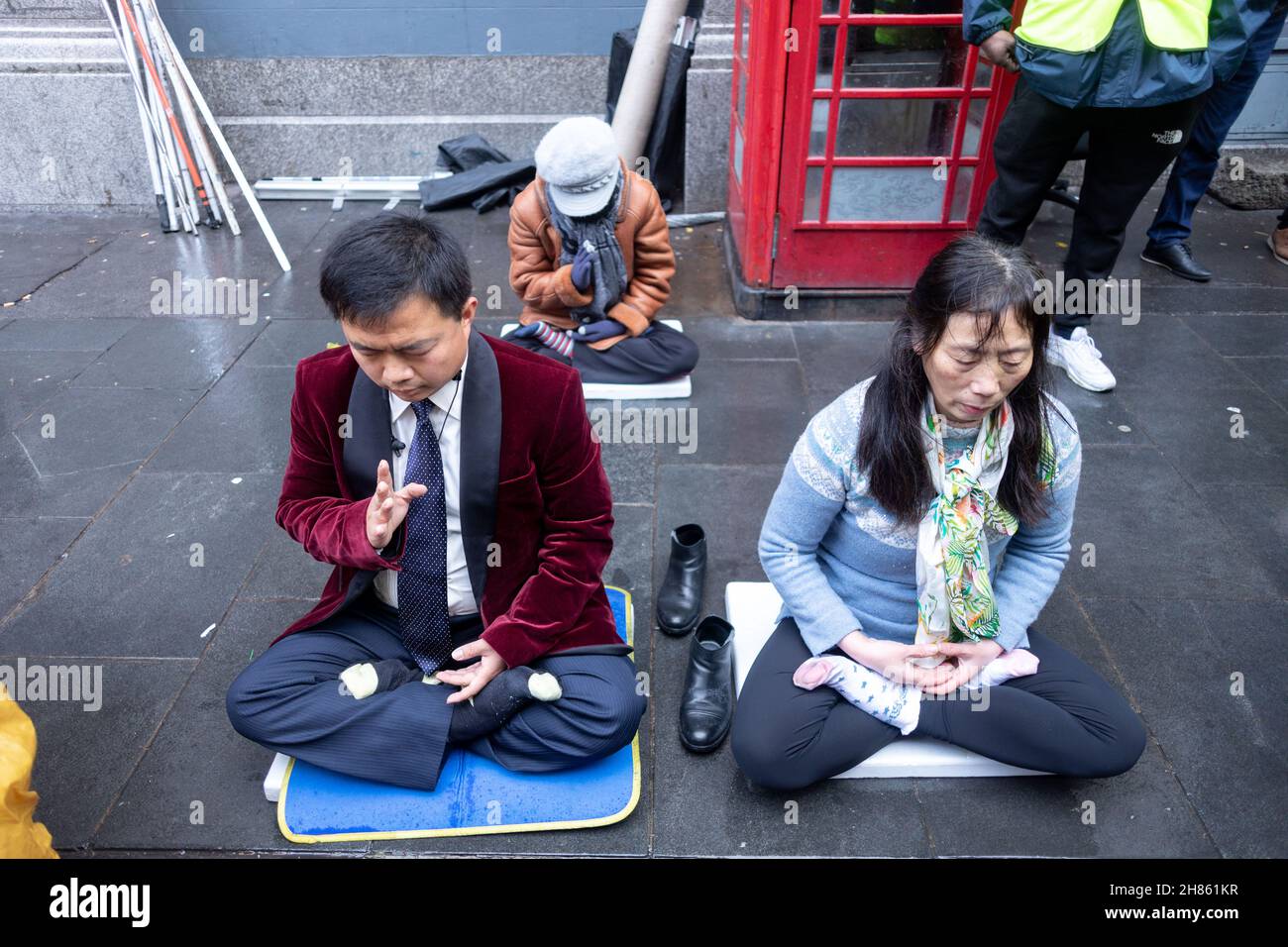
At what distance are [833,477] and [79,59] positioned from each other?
620 centimetres

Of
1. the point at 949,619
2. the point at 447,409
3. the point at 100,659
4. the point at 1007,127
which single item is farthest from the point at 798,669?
the point at 1007,127

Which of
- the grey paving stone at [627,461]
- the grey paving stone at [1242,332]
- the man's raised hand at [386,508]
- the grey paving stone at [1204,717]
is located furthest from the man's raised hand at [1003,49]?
the man's raised hand at [386,508]

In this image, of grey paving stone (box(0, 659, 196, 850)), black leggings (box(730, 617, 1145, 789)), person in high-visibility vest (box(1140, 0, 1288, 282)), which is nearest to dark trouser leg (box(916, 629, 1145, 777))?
black leggings (box(730, 617, 1145, 789))

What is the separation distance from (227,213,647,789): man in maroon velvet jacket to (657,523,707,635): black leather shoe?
0.42 meters

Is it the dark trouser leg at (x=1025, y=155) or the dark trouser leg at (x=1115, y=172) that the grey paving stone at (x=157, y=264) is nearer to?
the dark trouser leg at (x=1025, y=155)

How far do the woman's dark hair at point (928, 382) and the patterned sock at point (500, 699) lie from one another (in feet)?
2.99

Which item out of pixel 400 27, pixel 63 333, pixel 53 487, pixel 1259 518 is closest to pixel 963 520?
pixel 1259 518

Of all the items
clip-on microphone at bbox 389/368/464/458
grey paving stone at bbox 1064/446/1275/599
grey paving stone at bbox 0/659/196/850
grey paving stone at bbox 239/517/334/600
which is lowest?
grey paving stone at bbox 0/659/196/850

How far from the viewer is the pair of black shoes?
2439mm

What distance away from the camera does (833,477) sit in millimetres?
2178

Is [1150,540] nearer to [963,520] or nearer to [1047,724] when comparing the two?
[1047,724]

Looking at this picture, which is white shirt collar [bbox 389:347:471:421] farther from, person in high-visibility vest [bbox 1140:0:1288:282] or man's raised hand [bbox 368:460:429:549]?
person in high-visibility vest [bbox 1140:0:1288:282]

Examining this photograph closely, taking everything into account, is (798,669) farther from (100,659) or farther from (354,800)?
(100,659)

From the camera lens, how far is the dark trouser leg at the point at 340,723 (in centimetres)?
222
